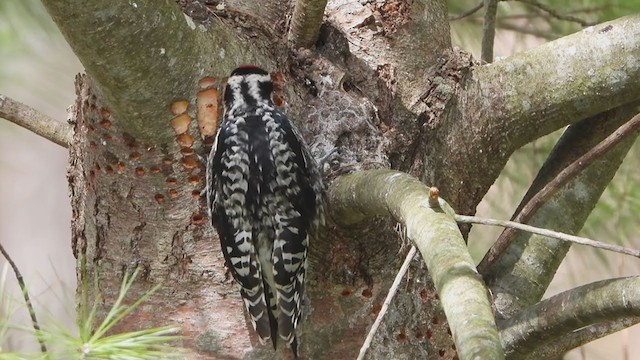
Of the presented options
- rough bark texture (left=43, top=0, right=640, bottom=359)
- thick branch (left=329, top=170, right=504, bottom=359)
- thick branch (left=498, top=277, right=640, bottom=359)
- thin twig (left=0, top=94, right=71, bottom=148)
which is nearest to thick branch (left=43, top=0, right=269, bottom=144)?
rough bark texture (left=43, top=0, right=640, bottom=359)

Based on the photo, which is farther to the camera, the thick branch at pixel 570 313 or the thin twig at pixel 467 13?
the thin twig at pixel 467 13

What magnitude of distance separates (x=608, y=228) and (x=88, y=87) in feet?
6.12

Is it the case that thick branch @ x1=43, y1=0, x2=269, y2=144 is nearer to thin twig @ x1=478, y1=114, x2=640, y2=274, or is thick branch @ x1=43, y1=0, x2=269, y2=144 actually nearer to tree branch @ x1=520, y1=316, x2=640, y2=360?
thin twig @ x1=478, y1=114, x2=640, y2=274

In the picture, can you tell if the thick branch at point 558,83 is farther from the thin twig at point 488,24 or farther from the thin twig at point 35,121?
the thin twig at point 35,121

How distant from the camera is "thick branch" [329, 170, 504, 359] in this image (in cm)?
136

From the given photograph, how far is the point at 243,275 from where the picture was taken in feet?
7.54

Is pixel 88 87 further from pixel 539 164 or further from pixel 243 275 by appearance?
pixel 539 164

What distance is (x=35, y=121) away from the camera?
106 inches

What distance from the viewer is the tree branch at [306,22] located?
229 cm

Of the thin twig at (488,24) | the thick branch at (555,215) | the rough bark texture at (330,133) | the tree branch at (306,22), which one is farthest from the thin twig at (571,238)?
the thin twig at (488,24)

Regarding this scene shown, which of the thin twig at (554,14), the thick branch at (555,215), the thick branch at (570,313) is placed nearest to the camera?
the thick branch at (570,313)

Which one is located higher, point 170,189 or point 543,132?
point 543,132

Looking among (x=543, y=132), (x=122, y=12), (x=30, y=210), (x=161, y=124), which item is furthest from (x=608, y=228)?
(x=30, y=210)

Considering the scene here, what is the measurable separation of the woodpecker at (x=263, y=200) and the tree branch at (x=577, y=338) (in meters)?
0.55
